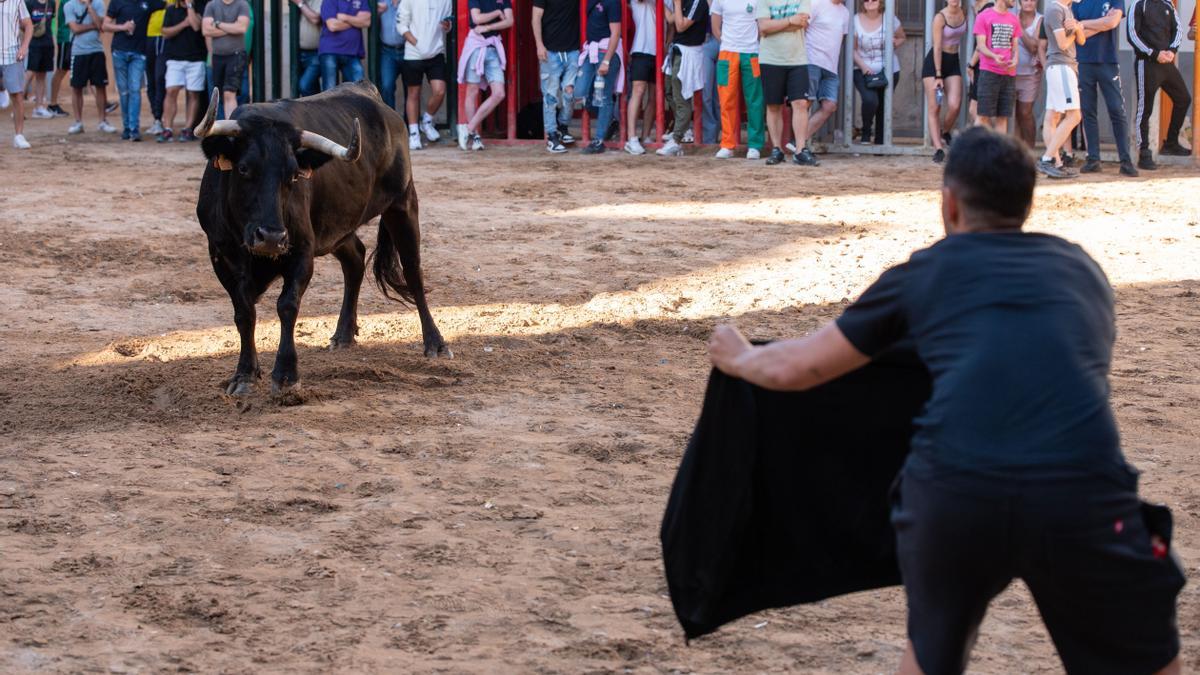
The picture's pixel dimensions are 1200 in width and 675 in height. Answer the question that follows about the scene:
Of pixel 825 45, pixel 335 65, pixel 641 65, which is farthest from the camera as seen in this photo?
pixel 335 65

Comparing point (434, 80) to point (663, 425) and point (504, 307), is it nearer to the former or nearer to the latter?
point (504, 307)

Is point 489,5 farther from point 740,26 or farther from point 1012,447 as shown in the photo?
point 1012,447

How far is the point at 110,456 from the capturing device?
652 cm

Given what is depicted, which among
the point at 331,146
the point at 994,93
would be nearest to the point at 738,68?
the point at 994,93

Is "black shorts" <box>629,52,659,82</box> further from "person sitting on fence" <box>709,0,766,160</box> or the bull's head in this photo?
the bull's head

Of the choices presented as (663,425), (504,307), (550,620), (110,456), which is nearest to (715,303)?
(504,307)

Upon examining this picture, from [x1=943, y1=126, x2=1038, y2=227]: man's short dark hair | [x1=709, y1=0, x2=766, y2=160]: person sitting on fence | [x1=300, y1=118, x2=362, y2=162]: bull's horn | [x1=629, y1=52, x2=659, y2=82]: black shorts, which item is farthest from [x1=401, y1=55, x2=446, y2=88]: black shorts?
[x1=943, y1=126, x2=1038, y2=227]: man's short dark hair

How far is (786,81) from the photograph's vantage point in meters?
15.7

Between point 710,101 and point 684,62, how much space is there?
86 cm

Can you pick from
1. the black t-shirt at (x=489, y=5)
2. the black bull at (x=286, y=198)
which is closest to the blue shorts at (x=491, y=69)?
the black t-shirt at (x=489, y=5)

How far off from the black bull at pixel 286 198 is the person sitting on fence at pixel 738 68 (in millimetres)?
7929

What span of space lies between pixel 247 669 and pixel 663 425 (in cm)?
312

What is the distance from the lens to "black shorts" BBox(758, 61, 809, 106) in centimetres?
1559

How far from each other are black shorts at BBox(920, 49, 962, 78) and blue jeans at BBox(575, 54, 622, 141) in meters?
3.45
